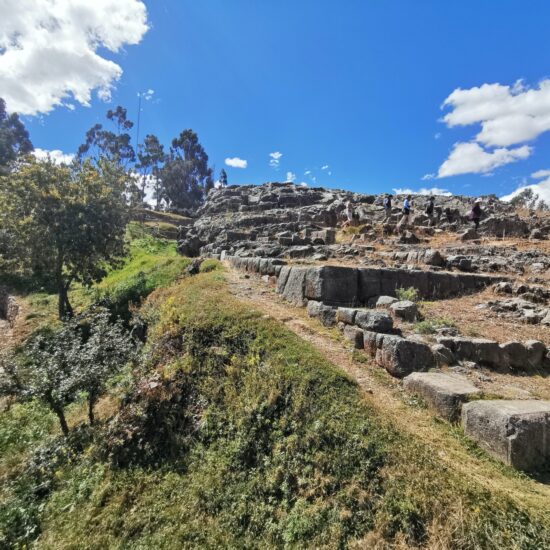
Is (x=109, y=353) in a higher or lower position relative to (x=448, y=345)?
lower

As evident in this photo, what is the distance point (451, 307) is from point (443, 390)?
5.48 m

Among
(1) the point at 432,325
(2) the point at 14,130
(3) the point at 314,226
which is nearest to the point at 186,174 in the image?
(2) the point at 14,130

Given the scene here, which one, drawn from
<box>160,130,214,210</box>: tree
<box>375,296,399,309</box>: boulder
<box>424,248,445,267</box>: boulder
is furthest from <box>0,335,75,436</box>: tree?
<box>160,130,214,210</box>: tree

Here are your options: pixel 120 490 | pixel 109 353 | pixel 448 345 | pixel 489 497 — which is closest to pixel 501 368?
pixel 448 345

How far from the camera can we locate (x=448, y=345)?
243 inches

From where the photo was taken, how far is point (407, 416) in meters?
4.48

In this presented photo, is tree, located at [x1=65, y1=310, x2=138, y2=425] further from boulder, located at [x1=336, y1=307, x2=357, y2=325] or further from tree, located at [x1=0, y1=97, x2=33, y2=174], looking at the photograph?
tree, located at [x1=0, y1=97, x2=33, y2=174]

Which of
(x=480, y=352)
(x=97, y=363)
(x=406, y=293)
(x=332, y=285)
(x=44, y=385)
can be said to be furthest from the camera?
(x=406, y=293)

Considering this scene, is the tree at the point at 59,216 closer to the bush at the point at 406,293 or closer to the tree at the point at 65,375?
the tree at the point at 65,375

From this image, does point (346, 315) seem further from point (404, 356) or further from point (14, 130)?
point (14, 130)

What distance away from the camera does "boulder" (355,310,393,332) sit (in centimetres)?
656

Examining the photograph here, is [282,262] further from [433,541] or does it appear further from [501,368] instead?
[433,541]

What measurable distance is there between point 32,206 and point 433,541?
57.9 feet

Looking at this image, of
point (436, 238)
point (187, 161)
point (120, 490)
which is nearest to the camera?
point (120, 490)
